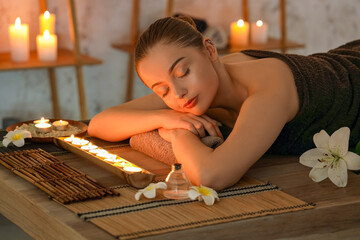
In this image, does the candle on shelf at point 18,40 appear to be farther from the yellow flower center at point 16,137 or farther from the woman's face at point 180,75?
the woman's face at point 180,75

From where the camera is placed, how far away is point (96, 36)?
4031 mm

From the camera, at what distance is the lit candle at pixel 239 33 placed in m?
4.02

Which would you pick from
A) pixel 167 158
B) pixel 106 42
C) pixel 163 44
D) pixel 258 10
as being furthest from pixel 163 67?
pixel 258 10

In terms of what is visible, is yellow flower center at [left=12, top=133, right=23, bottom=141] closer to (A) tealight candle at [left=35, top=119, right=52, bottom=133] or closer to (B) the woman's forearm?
(A) tealight candle at [left=35, top=119, right=52, bottom=133]

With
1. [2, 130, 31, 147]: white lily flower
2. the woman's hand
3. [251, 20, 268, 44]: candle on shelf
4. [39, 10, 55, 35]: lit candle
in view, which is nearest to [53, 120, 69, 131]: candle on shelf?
[2, 130, 31, 147]: white lily flower

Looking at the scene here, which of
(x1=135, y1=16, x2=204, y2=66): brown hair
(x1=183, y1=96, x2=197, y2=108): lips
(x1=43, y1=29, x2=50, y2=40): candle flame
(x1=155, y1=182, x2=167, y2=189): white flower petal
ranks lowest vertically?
(x1=43, y1=29, x2=50, y2=40): candle flame

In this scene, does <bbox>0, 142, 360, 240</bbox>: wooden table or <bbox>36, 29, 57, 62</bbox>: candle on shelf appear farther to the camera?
<bbox>36, 29, 57, 62</bbox>: candle on shelf

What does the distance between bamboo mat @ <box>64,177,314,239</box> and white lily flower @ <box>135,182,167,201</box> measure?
1 cm

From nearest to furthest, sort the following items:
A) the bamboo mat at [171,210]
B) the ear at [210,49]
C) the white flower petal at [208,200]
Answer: the bamboo mat at [171,210], the white flower petal at [208,200], the ear at [210,49]

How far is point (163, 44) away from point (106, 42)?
2287mm

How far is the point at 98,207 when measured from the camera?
154 cm

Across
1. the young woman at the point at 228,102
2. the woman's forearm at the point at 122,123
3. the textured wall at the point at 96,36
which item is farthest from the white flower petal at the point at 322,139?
the textured wall at the point at 96,36

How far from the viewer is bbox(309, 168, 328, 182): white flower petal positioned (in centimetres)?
Result: 171

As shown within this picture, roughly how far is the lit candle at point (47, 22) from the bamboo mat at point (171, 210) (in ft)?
6.84
